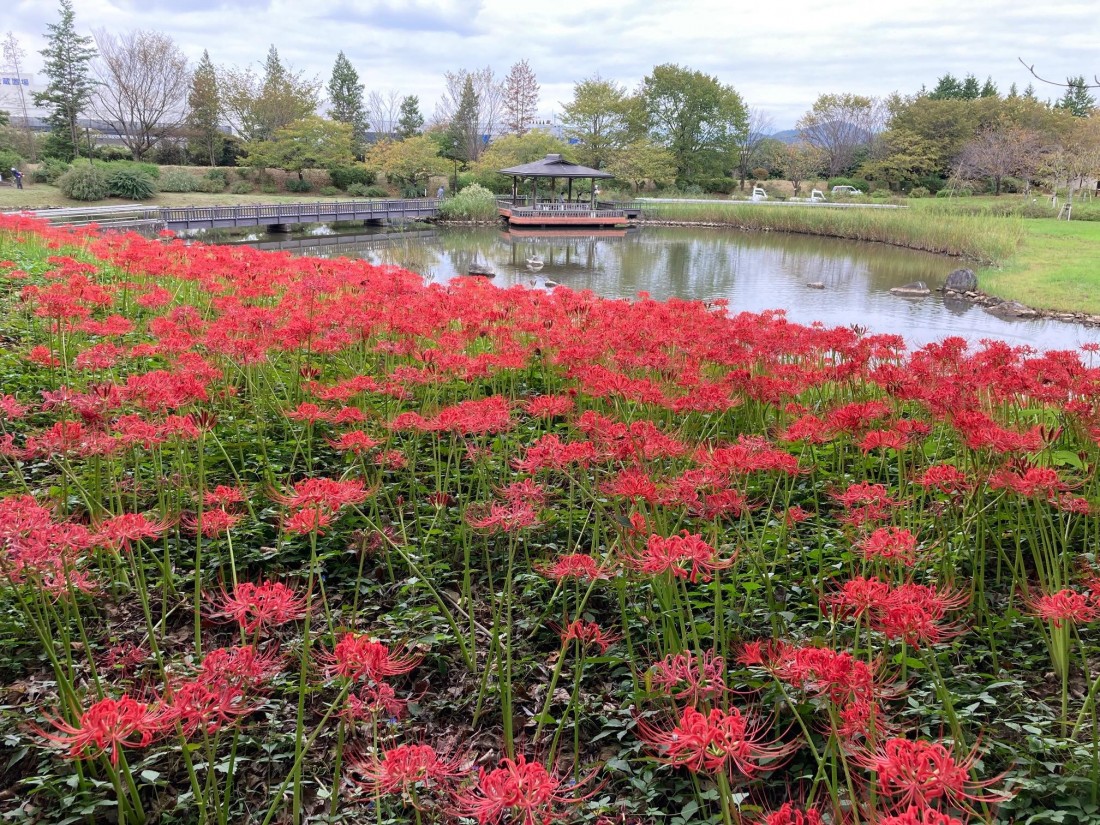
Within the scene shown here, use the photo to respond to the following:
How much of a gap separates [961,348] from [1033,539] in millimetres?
1459

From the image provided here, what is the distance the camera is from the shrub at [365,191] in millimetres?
40062

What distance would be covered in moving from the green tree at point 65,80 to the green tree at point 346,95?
19.3m

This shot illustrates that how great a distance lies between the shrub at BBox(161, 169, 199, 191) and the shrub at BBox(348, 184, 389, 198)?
305 inches

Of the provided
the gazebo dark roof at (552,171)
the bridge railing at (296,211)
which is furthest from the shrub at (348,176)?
the gazebo dark roof at (552,171)

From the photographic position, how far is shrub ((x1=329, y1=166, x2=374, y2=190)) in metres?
41.3

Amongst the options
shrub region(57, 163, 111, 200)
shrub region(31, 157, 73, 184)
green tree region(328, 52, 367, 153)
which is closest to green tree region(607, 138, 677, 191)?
green tree region(328, 52, 367, 153)

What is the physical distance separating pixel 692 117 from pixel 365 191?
22.8m

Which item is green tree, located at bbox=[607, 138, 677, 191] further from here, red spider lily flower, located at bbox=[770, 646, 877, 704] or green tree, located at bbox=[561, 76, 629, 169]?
red spider lily flower, located at bbox=[770, 646, 877, 704]

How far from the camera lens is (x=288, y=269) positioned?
646 cm

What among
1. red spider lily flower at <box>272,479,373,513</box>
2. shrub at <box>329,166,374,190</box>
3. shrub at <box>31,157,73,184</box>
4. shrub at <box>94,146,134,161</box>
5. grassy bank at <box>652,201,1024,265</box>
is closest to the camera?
red spider lily flower at <box>272,479,373,513</box>

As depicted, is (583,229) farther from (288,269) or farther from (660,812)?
→ (660,812)

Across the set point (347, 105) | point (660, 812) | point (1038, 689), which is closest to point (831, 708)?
point (660, 812)

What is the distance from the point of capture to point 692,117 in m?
49.6

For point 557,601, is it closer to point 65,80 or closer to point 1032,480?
point 1032,480
